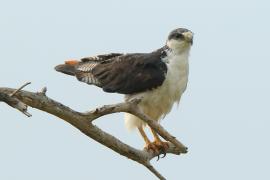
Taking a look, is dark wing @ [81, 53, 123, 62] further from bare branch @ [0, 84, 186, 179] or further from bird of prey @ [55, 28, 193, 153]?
bare branch @ [0, 84, 186, 179]

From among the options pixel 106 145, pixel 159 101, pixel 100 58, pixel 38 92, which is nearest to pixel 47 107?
pixel 38 92

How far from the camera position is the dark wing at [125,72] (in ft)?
40.5

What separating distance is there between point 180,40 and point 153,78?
0.79m

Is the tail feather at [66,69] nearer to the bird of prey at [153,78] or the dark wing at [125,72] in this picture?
the dark wing at [125,72]

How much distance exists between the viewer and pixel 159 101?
12297mm

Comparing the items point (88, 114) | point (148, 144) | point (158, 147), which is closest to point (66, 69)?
point (148, 144)

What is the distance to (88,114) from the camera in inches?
372

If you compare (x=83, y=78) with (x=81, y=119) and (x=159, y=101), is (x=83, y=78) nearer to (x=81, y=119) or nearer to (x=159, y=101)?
(x=159, y=101)

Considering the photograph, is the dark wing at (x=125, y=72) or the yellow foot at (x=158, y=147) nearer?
the yellow foot at (x=158, y=147)

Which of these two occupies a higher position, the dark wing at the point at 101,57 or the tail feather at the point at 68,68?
the dark wing at the point at 101,57

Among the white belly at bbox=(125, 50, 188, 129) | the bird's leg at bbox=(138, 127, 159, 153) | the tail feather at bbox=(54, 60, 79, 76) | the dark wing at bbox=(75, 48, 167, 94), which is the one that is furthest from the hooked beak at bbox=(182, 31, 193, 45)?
the tail feather at bbox=(54, 60, 79, 76)

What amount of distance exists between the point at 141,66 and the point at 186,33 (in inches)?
39.0

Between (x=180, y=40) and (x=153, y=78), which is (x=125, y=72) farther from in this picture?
(x=180, y=40)

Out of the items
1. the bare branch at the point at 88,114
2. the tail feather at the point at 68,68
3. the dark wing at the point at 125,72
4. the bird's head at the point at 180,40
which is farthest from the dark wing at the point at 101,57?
the bare branch at the point at 88,114
